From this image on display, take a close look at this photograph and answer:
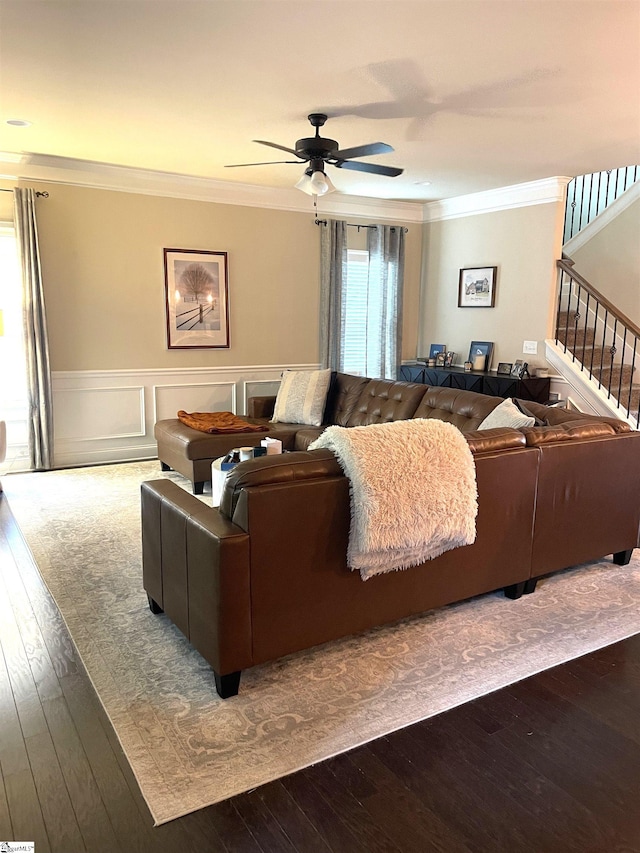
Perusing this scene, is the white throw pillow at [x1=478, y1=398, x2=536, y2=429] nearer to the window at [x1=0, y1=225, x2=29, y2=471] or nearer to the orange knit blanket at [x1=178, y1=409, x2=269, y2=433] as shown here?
the orange knit blanket at [x1=178, y1=409, x2=269, y2=433]

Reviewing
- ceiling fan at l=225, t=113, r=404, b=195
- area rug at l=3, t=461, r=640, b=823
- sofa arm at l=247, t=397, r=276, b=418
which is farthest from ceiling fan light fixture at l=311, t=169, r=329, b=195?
area rug at l=3, t=461, r=640, b=823

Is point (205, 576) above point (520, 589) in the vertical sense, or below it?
above

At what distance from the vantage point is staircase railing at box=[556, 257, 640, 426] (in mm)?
5766

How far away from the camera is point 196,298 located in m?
6.21

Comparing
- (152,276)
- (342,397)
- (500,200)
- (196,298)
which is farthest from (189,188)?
(500,200)

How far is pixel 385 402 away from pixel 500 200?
2934mm

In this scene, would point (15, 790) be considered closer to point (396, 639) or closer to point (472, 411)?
point (396, 639)

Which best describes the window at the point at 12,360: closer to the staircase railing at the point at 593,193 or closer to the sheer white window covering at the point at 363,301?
the sheer white window covering at the point at 363,301

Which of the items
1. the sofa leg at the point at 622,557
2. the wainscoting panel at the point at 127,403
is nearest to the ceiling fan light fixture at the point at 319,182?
the wainscoting panel at the point at 127,403

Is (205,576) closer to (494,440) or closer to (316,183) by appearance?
(494,440)

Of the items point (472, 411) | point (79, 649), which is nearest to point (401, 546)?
point (79, 649)

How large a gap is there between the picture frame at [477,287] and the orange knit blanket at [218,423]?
3051mm

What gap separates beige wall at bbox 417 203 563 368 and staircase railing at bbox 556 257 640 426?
8.9 inches

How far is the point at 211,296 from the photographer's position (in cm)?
629
